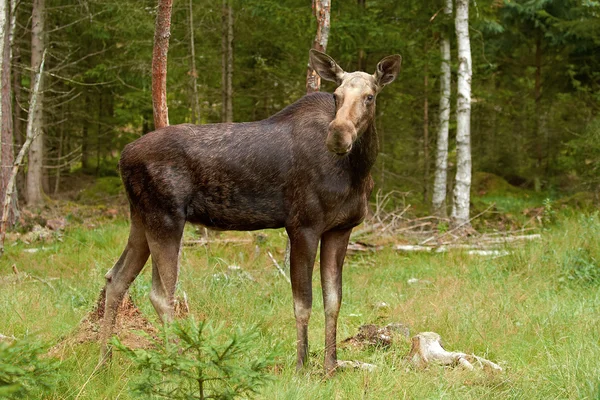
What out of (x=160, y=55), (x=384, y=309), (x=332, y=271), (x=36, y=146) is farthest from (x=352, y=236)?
(x=36, y=146)

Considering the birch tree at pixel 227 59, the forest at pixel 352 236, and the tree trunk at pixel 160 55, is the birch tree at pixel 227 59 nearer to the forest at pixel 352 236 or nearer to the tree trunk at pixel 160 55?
the forest at pixel 352 236

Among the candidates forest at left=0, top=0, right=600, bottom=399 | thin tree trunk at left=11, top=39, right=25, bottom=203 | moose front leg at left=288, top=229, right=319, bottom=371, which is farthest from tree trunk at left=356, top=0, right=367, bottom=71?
moose front leg at left=288, top=229, right=319, bottom=371

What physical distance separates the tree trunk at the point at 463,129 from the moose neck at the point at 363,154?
787 centimetres

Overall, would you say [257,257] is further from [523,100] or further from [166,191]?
[523,100]

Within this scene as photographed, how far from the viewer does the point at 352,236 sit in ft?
36.4

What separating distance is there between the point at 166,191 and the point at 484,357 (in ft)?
9.79

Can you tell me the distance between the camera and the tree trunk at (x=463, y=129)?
12828 mm

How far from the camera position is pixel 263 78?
18109mm

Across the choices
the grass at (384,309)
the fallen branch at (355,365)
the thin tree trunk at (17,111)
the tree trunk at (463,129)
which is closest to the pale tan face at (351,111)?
the grass at (384,309)

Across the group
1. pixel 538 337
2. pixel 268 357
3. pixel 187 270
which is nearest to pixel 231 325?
pixel 187 270

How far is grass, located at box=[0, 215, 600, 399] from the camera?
4.51 m

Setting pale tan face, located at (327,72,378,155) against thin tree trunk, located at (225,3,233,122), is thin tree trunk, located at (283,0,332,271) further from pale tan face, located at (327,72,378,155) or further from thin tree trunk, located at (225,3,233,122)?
thin tree trunk, located at (225,3,233,122)

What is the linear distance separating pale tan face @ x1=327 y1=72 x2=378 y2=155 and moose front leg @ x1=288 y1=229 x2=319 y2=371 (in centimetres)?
82

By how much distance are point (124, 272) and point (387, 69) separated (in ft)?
9.00
